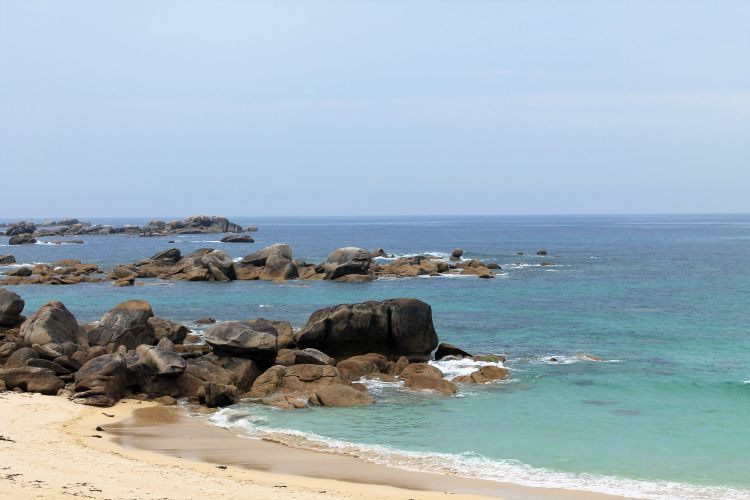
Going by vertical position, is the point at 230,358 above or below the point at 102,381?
above

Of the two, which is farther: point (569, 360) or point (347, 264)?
point (347, 264)

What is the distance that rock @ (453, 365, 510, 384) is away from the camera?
25.7 m

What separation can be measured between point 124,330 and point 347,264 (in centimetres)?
3572

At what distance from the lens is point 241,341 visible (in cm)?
2488

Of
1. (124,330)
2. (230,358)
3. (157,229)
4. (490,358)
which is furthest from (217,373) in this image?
(157,229)

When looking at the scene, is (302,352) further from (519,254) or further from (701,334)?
(519,254)

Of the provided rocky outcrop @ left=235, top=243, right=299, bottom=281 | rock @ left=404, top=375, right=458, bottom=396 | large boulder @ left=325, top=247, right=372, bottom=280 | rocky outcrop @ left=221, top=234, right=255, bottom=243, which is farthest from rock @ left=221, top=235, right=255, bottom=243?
rock @ left=404, top=375, right=458, bottom=396

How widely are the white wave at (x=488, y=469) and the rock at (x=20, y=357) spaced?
362 inches

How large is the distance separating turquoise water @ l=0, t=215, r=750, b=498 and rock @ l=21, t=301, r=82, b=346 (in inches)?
333

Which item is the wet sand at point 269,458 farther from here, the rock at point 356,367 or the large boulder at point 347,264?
the large boulder at point 347,264

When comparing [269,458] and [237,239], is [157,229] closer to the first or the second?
[237,239]

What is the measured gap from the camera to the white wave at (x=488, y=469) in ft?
50.6

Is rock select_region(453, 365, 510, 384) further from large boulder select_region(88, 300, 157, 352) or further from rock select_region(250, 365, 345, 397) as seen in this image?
large boulder select_region(88, 300, 157, 352)

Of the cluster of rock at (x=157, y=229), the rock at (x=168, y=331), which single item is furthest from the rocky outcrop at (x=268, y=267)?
the cluster of rock at (x=157, y=229)
